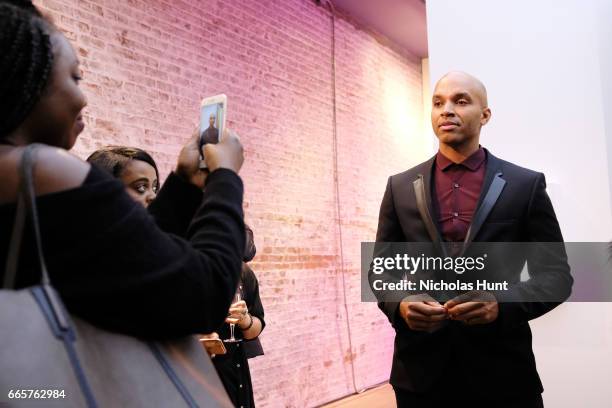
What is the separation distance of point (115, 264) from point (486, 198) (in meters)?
1.46

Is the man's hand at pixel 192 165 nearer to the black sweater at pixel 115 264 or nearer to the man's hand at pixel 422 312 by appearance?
the black sweater at pixel 115 264

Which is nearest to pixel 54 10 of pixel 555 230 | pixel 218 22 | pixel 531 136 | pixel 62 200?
pixel 218 22

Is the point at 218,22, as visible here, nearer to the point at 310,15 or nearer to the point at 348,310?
the point at 310,15

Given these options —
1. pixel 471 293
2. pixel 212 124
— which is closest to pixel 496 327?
pixel 471 293

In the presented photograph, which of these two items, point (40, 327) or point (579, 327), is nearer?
point (40, 327)

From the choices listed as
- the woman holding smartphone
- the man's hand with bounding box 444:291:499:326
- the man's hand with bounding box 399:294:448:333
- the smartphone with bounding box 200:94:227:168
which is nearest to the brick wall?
the man's hand with bounding box 399:294:448:333

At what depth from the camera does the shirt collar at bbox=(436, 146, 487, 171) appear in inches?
84.2

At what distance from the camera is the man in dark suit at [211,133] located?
1101 mm

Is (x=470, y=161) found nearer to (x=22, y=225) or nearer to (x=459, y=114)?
(x=459, y=114)

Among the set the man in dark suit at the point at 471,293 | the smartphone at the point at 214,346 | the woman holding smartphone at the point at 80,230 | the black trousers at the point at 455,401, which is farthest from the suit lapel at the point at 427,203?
the woman holding smartphone at the point at 80,230

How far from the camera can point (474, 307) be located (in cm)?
182

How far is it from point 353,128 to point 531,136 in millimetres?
3872

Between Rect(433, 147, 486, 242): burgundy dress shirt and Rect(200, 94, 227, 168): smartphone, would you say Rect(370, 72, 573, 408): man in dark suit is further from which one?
Rect(200, 94, 227, 168): smartphone

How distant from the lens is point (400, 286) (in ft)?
6.87
